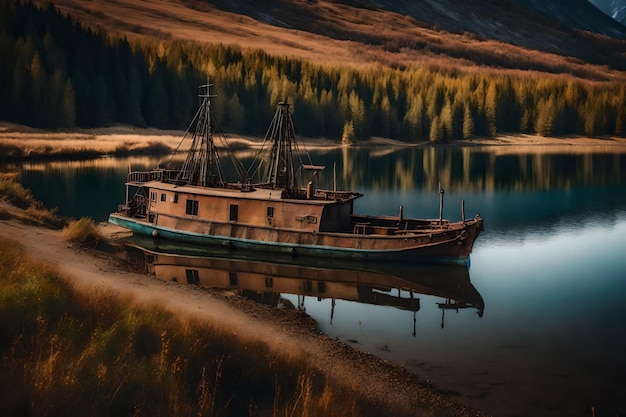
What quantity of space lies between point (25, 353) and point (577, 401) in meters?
16.3

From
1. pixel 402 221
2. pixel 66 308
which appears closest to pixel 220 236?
pixel 402 221

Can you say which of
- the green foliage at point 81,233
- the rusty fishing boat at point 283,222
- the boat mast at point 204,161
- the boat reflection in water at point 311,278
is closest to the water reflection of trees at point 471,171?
the boat mast at point 204,161

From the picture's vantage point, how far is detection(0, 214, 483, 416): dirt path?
19.7 m

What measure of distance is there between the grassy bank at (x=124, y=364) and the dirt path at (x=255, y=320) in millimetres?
2033

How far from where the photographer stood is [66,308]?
1672cm

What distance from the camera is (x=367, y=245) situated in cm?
4128

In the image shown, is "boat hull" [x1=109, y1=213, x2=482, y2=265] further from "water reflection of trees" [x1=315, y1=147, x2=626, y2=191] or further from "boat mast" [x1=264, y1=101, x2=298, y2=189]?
"water reflection of trees" [x1=315, y1=147, x2=626, y2=191]

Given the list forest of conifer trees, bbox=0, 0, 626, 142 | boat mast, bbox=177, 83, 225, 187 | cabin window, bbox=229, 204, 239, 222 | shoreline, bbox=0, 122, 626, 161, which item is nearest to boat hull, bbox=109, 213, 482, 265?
cabin window, bbox=229, 204, 239, 222

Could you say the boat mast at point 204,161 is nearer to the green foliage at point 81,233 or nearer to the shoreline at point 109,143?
the green foliage at point 81,233

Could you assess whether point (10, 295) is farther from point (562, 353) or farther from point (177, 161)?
point (177, 161)

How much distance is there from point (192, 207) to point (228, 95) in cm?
11338

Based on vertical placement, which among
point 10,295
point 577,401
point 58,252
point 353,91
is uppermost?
point 353,91

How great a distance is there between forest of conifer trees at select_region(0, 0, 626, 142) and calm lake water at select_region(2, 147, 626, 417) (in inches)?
2197

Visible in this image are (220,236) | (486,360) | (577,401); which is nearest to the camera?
(577,401)
